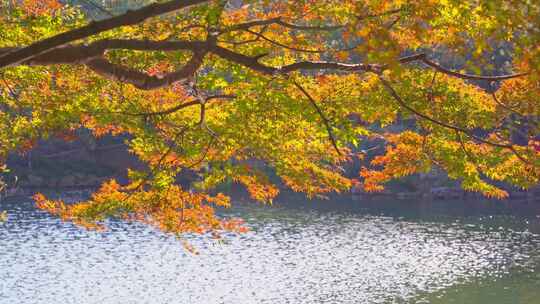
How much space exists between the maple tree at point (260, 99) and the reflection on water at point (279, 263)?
11.9 metres

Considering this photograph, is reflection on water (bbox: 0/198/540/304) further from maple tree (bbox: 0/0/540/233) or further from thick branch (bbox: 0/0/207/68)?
thick branch (bbox: 0/0/207/68)

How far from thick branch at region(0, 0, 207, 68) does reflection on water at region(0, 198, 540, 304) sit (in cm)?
1714

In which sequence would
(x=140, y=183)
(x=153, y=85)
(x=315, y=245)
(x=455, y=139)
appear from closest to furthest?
(x=153, y=85)
(x=455, y=139)
(x=140, y=183)
(x=315, y=245)

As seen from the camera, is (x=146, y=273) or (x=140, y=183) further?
(x=146, y=273)

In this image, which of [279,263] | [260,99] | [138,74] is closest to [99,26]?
[138,74]

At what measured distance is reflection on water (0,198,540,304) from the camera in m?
23.8

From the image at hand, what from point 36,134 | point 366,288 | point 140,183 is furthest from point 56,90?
point 366,288

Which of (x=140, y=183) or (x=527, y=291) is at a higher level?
(x=140, y=183)

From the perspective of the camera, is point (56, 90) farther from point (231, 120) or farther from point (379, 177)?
point (379, 177)

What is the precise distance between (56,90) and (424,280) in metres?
17.9

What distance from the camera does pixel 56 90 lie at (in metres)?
11.4

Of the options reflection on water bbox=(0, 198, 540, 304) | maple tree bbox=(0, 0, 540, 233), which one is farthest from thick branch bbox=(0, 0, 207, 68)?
reflection on water bbox=(0, 198, 540, 304)

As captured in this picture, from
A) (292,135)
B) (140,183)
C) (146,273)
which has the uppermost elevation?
(292,135)

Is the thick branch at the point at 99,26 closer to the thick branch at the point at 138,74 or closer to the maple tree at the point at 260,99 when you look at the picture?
the maple tree at the point at 260,99
